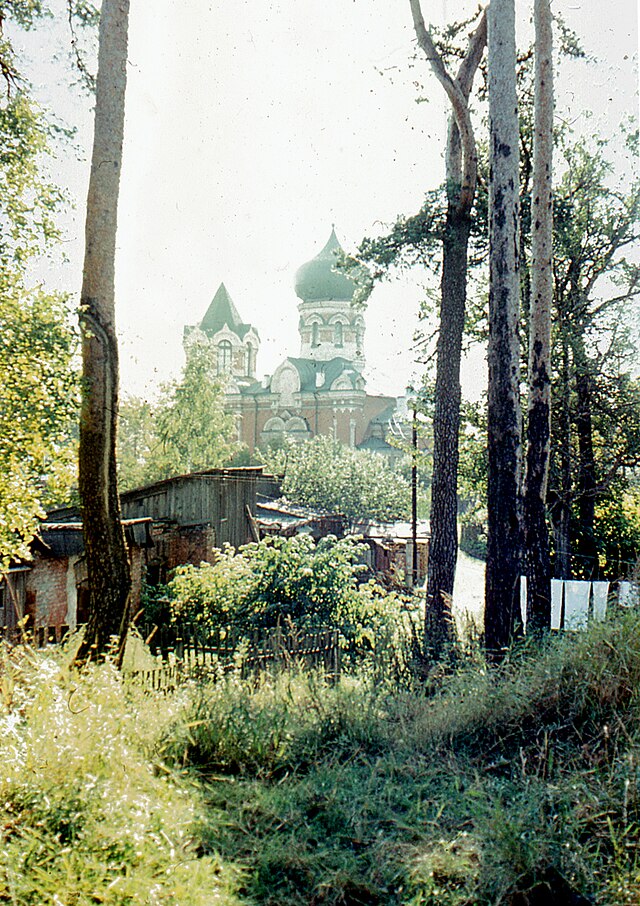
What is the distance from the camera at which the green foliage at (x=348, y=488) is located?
124 feet

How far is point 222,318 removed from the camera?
68812 millimetres

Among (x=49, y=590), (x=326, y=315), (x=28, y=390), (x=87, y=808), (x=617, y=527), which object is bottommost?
(x=49, y=590)

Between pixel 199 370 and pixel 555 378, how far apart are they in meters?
29.0

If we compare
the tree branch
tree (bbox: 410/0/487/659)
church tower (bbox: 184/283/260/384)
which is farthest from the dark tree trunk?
church tower (bbox: 184/283/260/384)

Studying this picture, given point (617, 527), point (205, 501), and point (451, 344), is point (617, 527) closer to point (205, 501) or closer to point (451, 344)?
point (451, 344)

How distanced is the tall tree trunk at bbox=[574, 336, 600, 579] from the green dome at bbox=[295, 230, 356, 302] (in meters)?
49.0

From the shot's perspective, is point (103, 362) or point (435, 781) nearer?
point (435, 781)

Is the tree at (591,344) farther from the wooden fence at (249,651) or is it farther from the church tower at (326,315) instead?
the church tower at (326,315)

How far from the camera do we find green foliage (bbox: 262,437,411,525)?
37.9m

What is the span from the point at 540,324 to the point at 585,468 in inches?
211

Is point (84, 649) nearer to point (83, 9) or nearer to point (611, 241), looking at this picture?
point (83, 9)

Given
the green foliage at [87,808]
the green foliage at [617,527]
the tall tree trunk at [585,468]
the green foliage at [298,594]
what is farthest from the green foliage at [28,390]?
the green foliage at [617,527]

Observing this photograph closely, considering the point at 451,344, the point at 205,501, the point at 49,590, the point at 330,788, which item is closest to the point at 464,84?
the point at 451,344

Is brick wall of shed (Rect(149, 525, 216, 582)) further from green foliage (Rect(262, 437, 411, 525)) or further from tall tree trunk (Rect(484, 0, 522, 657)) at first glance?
green foliage (Rect(262, 437, 411, 525))
